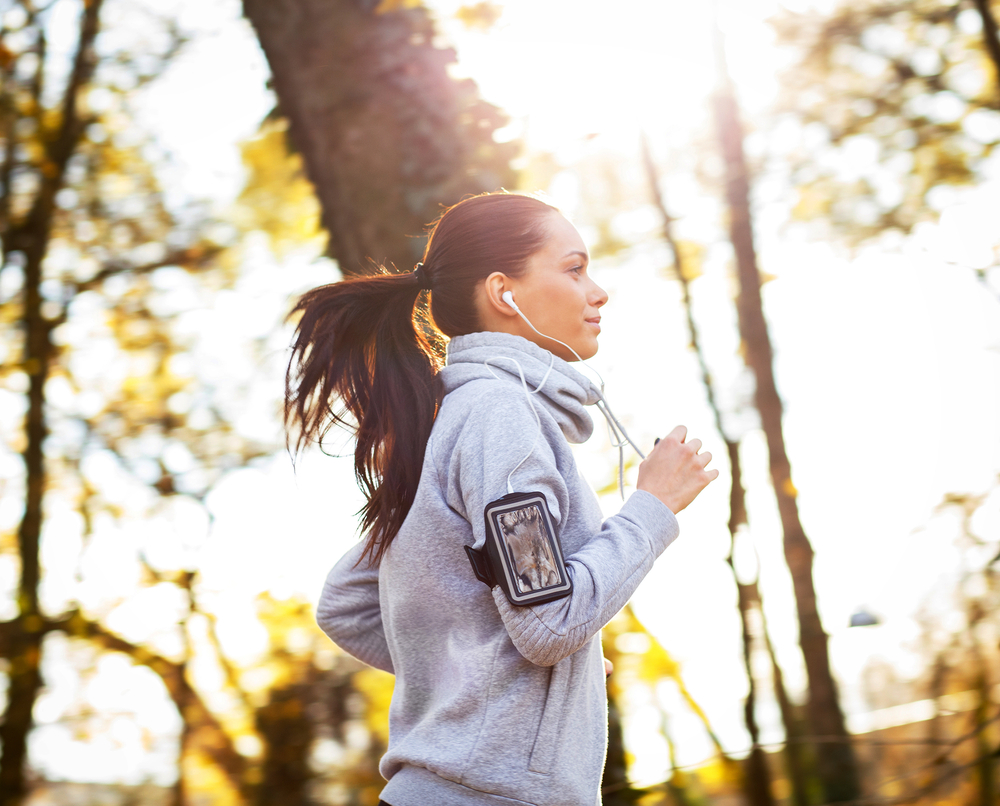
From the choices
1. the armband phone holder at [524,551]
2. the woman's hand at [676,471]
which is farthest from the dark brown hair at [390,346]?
the woman's hand at [676,471]

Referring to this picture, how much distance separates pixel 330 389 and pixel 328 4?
2.24 metres

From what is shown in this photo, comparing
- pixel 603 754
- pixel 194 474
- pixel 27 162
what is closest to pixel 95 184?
pixel 27 162

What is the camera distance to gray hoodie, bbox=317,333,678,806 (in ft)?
4.66

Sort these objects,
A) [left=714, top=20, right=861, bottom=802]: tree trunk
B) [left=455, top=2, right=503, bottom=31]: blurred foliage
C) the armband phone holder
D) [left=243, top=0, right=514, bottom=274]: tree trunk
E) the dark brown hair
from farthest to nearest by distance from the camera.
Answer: [left=714, top=20, right=861, bottom=802]: tree trunk
[left=455, top=2, right=503, bottom=31]: blurred foliage
[left=243, top=0, right=514, bottom=274]: tree trunk
the dark brown hair
the armband phone holder

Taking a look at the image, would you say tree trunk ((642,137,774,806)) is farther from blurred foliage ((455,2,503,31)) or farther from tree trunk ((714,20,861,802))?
blurred foliage ((455,2,503,31))

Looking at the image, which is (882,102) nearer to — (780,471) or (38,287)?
(780,471)

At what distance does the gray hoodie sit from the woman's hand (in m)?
0.04

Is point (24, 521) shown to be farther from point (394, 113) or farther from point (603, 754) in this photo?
point (603, 754)

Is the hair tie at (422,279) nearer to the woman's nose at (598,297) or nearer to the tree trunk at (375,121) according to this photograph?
the woman's nose at (598,297)

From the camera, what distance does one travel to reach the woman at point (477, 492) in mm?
1458

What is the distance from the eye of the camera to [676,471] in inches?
62.5

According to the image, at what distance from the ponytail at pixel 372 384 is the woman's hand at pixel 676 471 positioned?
15.8 inches

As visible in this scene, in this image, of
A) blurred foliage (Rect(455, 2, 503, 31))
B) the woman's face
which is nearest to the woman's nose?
the woman's face

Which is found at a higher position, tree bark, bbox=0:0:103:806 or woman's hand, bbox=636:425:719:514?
tree bark, bbox=0:0:103:806
